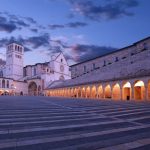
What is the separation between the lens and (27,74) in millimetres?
89938

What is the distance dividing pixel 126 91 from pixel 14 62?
222 ft

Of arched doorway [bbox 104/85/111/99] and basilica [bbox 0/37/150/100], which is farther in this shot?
arched doorway [bbox 104/85/111/99]

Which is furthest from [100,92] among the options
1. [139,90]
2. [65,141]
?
[65,141]

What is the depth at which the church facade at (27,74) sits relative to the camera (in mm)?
77688

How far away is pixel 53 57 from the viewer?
284 feet

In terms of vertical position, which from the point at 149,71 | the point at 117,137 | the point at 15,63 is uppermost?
the point at 15,63

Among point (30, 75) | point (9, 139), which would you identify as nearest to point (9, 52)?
point (30, 75)

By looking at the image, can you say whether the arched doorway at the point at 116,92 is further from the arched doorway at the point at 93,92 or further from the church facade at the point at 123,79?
the arched doorway at the point at 93,92

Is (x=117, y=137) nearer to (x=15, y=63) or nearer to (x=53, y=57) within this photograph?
(x=53, y=57)

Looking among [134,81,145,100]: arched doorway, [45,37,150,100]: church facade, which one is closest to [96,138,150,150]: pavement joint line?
[45,37,150,100]: church facade

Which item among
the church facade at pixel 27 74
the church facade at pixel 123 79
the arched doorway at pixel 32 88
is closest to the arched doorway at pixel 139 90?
the church facade at pixel 123 79

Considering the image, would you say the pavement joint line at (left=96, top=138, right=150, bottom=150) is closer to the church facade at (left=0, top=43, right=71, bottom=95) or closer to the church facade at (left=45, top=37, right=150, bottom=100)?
the church facade at (left=45, top=37, right=150, bottom=100)

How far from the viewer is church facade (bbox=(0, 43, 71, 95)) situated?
77688mm

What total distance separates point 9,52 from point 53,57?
70.8ft
